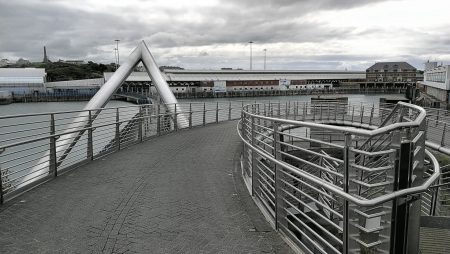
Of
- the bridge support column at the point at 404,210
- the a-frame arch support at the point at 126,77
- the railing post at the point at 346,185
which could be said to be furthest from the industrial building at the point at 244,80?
the bridge support column at the point at 404,210

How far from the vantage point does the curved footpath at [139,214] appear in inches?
179

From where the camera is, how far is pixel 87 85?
118m

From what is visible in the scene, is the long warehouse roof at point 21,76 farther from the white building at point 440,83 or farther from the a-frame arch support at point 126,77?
the white building at point 440,83

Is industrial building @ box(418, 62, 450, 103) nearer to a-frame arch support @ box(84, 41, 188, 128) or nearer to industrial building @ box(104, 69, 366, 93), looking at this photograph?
industrial building @ box(104, 69, 366, 93)

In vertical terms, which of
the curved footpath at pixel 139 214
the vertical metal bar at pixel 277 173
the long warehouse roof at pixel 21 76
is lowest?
the curved footpath at pixel 139 214

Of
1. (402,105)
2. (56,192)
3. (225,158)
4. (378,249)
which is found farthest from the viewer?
(225,158)

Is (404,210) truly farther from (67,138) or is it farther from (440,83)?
(440,83)

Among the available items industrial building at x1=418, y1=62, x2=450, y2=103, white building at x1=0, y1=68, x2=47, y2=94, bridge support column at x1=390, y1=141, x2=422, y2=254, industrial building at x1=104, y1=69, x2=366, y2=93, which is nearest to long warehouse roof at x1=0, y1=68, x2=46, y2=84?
white building at x1=0, y1=68, x2=47, y2=94

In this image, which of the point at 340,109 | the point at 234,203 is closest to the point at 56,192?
the point at 234,203

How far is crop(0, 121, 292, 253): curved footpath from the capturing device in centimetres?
454

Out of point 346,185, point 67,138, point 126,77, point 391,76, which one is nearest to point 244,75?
point 391,76

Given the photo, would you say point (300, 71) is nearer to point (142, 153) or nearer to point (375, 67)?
point (375, 67)

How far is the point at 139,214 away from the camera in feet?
18.4

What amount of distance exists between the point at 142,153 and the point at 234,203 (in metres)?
5.49
